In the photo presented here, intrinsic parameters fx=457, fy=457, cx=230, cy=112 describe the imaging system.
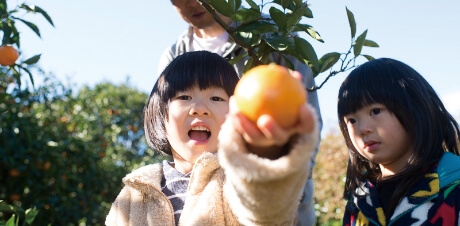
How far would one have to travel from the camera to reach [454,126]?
4.99ft

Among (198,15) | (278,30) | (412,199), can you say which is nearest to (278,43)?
A: (278,30)

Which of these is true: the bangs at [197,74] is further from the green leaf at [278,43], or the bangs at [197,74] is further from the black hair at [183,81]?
the green leaf at [278,43]

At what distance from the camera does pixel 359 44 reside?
133 centimetres

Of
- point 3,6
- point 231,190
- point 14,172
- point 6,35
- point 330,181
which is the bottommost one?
point 330,181

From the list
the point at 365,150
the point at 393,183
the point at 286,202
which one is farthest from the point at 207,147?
the point at 393,183

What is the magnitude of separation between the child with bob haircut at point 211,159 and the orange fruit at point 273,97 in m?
0.02

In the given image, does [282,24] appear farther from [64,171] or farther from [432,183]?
[64,171]

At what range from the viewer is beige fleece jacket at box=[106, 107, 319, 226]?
0.81 metres

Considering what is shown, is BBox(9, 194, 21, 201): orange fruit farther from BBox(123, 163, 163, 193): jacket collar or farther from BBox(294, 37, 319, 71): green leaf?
BBox(294, 37, 319, 71): green leaf

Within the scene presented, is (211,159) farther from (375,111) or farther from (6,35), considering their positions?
(6,35)

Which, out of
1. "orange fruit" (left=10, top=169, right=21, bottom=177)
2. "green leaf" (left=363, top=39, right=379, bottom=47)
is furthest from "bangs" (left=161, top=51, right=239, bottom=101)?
"orange fruit" (left=10, top=169, right=21, bottom=177)

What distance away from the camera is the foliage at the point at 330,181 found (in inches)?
169

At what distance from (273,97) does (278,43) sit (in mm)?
474

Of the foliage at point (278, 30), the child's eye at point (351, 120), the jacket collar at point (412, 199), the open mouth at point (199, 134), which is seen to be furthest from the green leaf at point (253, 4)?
the jacket collar at point (412, 199)
